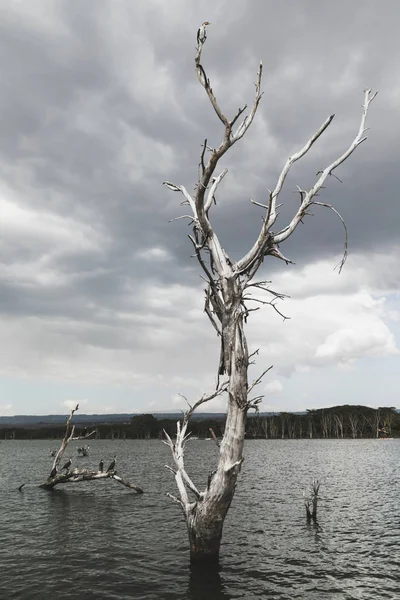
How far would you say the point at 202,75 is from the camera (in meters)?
11.8

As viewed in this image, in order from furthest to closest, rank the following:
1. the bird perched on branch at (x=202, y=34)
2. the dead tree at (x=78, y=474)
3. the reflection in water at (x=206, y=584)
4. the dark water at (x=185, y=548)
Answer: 1. the dead tree at (x=78, y=474)
2. the dark water at (x=185, y=548)
3. the reflection in water at (x=206, y=584)
4. the bird perched on branch at (x=202, y=34)

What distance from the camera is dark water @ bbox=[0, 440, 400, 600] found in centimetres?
1407

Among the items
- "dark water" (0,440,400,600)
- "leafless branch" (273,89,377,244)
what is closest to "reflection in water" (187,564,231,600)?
"dark water" (0,440,400,600)

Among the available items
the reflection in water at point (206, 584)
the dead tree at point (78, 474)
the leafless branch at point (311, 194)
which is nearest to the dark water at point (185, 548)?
the reflection in water at point (206, 584)

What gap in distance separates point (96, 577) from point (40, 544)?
6644 mm

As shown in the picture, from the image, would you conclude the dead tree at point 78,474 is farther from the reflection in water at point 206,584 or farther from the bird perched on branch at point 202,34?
the bird perched on branch at point 202,34

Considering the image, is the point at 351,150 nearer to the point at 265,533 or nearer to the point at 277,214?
the point at 277,214

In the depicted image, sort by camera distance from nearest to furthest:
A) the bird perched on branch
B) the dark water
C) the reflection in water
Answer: the bird perched on branch < the reflection in water < the dark water

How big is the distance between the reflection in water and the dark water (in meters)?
0.03

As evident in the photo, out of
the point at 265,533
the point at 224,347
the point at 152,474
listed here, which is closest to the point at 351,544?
the point at 265,533

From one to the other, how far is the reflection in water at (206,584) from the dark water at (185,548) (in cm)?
3

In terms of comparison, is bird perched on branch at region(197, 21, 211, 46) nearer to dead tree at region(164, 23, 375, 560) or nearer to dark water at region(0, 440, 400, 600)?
dead tree at region(164, 23, 375, 560)

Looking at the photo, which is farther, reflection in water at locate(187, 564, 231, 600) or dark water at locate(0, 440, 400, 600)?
dark water at locate(0, 440, 400, 600)

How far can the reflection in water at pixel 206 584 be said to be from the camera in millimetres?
13172
